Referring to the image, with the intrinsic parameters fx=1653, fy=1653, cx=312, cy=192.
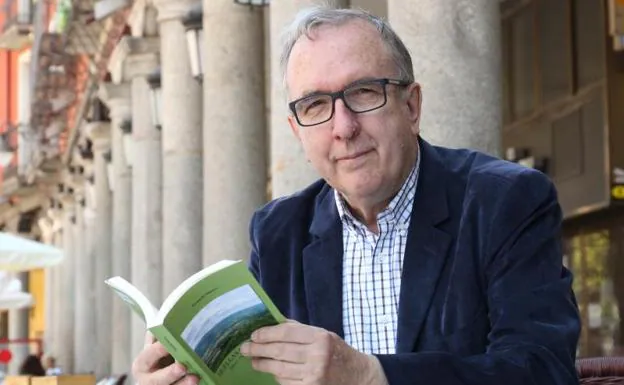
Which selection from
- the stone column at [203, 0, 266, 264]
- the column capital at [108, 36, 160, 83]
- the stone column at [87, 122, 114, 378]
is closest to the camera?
the stone column at [203, 0, 266, 264]

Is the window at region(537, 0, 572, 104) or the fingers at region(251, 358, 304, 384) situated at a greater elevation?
the window at region(537, 0, 572, 104)

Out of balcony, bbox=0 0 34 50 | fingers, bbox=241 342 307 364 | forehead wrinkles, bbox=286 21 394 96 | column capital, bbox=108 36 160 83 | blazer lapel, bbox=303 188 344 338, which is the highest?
balcony, bbox=0 0 34 50

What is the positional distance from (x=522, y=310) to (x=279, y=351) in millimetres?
467

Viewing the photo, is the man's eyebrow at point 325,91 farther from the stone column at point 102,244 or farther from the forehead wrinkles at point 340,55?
the stone column at point 102,244

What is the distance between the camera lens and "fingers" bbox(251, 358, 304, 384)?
102 inches

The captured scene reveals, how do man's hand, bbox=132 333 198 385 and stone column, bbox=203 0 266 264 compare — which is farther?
stone column, bbox=203 0 266 264

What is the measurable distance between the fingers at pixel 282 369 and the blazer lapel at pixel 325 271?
0.51m

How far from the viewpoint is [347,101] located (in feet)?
9.67

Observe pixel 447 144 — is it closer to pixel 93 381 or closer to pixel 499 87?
pixel 499 87

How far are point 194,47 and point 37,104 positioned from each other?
21.4 meters

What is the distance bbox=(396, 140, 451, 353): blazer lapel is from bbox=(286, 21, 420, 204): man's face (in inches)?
3.0

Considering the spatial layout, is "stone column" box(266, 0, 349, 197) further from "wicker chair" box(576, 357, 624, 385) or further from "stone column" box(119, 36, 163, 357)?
"stone column" box(119, 36, 163, 357)

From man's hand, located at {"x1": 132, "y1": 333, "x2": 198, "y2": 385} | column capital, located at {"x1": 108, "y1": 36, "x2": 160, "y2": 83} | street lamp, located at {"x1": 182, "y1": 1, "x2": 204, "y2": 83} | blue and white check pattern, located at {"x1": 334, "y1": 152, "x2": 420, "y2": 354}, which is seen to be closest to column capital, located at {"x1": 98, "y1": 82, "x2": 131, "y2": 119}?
column capital, located at {"x1": 108, "y1": 36, "x2": 160, "y2": 83}

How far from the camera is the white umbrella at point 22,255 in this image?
48.6ft
